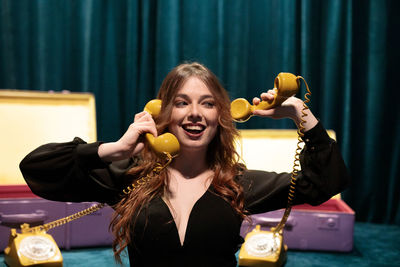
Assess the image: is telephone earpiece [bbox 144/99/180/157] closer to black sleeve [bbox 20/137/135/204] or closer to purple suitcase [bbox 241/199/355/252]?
black sleeve [bbox 20/137/135/204]

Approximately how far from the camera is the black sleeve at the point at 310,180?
1057mm

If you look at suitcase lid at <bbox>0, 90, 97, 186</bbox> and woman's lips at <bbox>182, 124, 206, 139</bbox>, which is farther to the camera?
suitcase lid at <bbox>0, 90, 97, 186</bbox>

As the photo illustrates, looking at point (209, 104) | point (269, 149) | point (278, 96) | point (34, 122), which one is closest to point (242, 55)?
point (269, 149)

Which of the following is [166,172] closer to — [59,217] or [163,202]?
[163,202]

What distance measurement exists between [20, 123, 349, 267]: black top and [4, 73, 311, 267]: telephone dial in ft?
0.14

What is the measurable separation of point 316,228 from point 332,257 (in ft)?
0.47

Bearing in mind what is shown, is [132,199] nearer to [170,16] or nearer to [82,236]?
[82,236]

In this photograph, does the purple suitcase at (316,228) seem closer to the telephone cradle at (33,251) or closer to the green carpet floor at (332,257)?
the green carpet floor at (332,257)

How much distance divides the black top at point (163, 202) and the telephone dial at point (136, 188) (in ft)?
0.14

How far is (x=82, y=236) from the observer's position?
6.54ft

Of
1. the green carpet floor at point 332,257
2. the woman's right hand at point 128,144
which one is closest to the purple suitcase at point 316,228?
the green carpet floor at point 332,257

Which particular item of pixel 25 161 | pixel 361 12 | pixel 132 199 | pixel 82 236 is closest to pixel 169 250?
pixel 132 199

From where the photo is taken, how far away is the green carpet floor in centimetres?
187

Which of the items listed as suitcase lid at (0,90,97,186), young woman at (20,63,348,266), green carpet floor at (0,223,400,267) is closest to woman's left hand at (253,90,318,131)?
young woman at (20,63,348,266)
